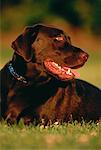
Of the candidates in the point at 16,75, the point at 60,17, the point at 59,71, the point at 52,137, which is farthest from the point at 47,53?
the point at 60,17

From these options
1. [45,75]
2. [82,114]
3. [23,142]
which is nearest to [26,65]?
[45,75]

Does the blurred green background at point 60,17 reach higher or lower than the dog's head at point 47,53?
higher

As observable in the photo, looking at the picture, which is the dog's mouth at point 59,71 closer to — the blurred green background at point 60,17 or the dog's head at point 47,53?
the dog's head at point 47,53

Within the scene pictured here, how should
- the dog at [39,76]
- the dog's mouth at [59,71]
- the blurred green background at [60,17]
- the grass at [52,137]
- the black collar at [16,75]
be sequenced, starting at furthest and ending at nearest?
the blurred green background at [60,17]
the black collar at [16,75]
the dog at [39,76]
the dog's mouth at [59,71]
the grass at [52,137]

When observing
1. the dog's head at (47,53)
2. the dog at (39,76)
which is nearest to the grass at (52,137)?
the dog at (39,76)

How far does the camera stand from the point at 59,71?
878 cm

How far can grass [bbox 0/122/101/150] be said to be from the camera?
673cm

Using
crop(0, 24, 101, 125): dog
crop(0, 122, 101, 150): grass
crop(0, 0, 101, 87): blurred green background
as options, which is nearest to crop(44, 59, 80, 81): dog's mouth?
crop(0, 24, 101, 125): dog

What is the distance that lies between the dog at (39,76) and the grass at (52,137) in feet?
1.18

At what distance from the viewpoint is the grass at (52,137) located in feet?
22.1

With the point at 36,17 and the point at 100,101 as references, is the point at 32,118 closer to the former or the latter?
the point at 100,101

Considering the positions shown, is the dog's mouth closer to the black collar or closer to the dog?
the dog

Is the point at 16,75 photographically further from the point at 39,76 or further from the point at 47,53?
the point at 47,53

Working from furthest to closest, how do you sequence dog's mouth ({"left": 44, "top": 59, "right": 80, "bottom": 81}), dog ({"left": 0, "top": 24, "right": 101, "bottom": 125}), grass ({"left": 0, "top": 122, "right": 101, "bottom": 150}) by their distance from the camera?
1. dog ({"left": 0, "top": 24, "right": 101, "bottom": 125})
2. dog's mouth ({"left": 44, "top": 59, "right": 80, "bottom": 81})
3. grass ({"left": 0, "top": 122, "right": 101, "bottom": 150})
